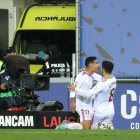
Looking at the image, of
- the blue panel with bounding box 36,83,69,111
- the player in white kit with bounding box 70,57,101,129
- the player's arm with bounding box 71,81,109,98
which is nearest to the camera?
the player's arm with bounding box 71,81,109,98

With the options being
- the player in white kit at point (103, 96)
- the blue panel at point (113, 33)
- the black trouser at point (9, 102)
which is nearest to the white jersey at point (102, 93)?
the player in white kit at point (103, 96)

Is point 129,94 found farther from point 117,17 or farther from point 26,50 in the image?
Answer: point 26,50

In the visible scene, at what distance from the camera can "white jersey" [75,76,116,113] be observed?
1134 centimetres

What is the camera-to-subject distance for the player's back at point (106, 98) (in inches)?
448

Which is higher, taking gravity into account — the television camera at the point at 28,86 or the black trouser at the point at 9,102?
the television camera at the point at 28,86

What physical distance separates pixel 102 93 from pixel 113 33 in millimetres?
2318

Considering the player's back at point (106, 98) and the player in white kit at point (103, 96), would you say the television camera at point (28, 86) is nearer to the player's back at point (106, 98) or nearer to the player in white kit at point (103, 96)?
the player in white kit at point (103, 96)

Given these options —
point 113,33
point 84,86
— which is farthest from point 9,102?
point 113,33

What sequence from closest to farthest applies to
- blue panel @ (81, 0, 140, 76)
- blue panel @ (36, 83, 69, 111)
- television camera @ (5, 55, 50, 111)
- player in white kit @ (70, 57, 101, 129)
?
1. player in white kit @ (70, 57, 101, 129)
2. television camera @ (5, 55, 50, 111)
3. blue panel @ (81, 0, 140, 76)
4. blue panel @ (36, 83, 69, 111)

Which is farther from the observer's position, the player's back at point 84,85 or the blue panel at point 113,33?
the blue panel at point 113,33

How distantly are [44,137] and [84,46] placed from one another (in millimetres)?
6423

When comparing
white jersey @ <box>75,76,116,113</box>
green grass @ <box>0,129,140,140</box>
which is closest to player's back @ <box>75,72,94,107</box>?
white jersey @ <box>75,76,116,113</box>

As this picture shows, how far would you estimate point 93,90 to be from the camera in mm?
11383

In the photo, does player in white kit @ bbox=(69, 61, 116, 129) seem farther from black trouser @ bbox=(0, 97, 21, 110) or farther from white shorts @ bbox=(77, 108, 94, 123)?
black trouser @ bbox=(0, 97, 21, 110)
